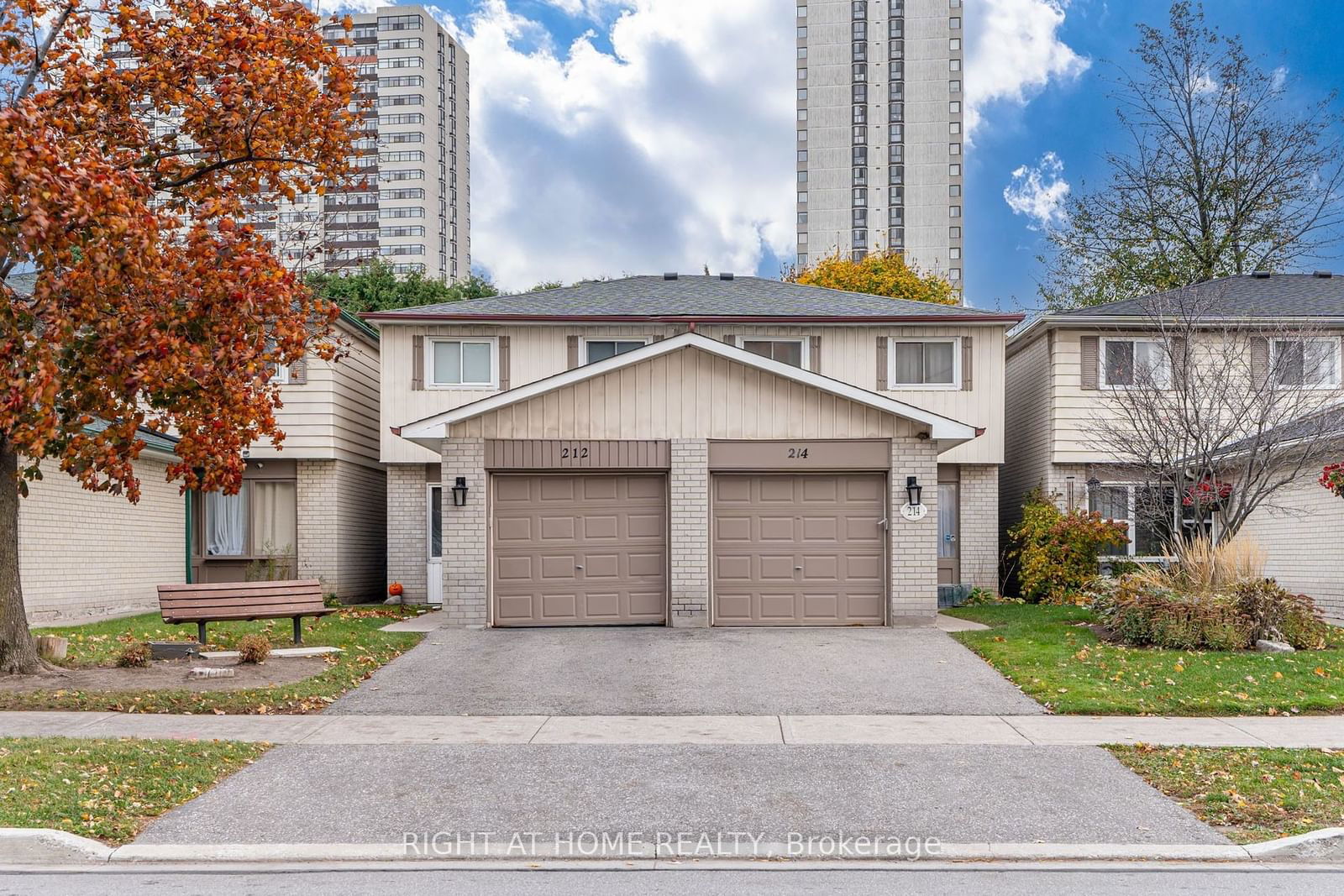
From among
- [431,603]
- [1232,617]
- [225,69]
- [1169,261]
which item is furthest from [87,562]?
[1169,261]

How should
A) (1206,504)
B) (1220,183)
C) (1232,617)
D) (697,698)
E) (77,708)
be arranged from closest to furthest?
(77,708) < (697,698) < (1232,617) < (1206,504) < (1220,183)

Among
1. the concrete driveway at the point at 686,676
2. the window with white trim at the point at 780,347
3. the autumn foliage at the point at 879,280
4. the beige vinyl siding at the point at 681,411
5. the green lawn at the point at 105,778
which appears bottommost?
the concrete driveway at the point at 686,676

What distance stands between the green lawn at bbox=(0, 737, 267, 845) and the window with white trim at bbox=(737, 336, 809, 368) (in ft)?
45.0

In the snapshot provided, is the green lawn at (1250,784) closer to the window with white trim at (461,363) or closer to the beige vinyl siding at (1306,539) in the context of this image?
the beige vinyl siding at (1306,539)

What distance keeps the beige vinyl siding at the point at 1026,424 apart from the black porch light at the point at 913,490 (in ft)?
19.9

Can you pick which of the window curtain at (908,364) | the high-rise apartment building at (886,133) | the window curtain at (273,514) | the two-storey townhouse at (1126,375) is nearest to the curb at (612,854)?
the two-storey townhouse at (1126,375)

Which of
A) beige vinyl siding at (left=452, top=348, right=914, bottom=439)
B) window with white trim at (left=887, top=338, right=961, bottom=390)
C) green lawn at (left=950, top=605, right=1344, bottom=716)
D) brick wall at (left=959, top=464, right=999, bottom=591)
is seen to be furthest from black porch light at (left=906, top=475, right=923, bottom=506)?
brick wall at (left=959, top=464, right=999, bottom=591)

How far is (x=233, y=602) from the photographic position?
1349 centimetres

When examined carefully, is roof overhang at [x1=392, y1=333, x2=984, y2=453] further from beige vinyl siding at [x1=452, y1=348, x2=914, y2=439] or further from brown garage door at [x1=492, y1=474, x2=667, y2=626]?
brown garage door at [x1=492, y1=474, x2=667, y2=626]

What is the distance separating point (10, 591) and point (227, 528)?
1009cm

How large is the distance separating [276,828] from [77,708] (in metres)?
4.54

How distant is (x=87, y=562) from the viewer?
17.6 metres

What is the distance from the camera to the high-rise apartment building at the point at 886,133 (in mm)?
99938

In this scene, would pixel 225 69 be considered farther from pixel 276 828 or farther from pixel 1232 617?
pixel 1232 617
